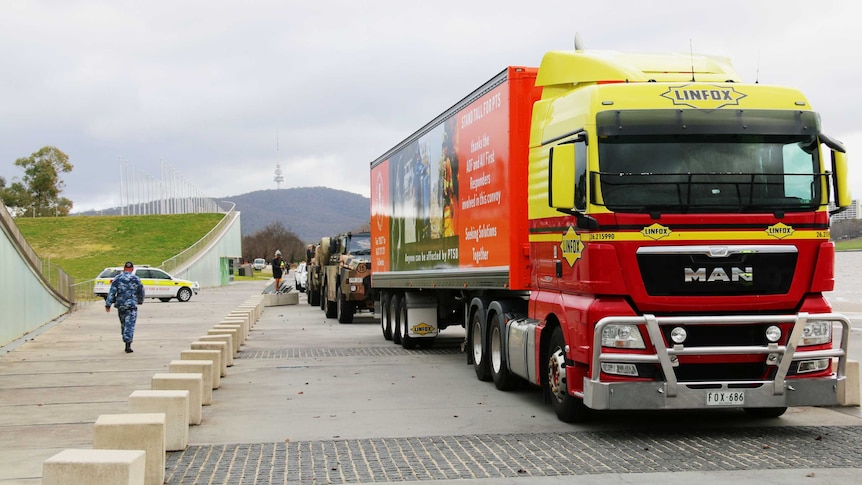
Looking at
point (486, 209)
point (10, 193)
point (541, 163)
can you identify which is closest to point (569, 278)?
point (541, 163)

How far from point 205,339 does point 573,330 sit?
939 centimetres

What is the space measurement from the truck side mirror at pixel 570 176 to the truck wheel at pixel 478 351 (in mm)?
4549

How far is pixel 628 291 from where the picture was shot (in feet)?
31.4

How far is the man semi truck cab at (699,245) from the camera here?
31.3 ft

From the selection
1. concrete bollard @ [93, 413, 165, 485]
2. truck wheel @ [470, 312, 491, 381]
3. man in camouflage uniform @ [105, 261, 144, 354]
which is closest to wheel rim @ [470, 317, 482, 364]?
truck wheel @ [470, 312, 491, 381]

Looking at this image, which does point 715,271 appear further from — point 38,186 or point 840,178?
point 38,186

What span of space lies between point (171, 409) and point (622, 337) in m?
4.17

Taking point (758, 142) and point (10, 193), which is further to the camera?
point (10, 193)

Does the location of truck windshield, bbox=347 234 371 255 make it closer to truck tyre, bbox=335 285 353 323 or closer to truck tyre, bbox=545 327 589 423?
truck tyre, bbox=335 285 353 323

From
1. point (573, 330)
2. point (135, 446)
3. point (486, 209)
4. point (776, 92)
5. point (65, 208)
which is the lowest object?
point (135, 446)

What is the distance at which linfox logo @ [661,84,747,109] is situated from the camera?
997 centimetres

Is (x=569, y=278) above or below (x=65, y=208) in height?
below

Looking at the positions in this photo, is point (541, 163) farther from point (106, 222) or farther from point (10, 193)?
point (10, 193)

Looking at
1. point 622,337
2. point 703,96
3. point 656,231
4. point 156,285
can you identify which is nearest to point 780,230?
point 656,231
